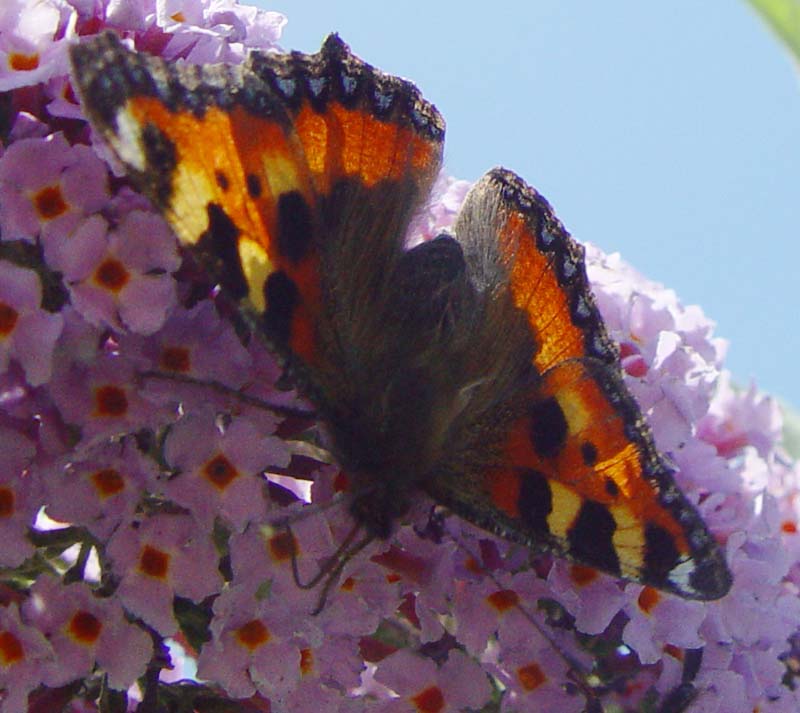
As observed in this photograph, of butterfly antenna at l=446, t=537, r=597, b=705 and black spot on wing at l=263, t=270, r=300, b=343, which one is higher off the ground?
black spot on wing at l=263, t=270, r=300, b=343

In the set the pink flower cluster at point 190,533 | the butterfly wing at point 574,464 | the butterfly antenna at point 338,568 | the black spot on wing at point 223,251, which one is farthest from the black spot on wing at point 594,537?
the black spot on wing at point 223,251

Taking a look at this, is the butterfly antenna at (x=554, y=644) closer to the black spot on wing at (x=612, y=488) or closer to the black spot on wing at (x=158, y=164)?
the black spot on wing at (x=612, y=488)

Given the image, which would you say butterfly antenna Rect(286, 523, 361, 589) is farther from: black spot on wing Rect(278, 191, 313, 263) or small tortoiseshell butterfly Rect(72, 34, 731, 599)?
black spot on wing Rect(278, 191, 313, 263)

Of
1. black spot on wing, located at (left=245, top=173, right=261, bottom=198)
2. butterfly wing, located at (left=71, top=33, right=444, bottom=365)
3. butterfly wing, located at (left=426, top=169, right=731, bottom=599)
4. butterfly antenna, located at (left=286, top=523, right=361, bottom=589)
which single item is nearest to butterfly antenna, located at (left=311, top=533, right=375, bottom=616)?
butterfly antenna, located at (left=286, top=523, right=361, bottom=589)

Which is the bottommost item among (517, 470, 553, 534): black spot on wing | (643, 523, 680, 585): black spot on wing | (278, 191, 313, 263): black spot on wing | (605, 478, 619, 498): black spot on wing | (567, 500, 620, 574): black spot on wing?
(517, 470, 553, 534): black spot on wing

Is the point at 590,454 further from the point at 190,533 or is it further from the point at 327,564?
the point at 190,533

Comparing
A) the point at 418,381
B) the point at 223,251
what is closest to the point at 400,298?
the point at 418,381

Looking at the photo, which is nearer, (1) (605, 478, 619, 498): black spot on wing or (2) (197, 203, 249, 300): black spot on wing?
(2) (197, 203, 249, 300): black spot on wing
